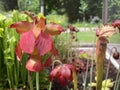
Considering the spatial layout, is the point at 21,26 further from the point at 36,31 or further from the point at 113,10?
the point at 113,10

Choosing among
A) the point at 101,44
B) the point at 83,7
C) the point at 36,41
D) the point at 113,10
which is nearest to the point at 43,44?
the point at 36,41

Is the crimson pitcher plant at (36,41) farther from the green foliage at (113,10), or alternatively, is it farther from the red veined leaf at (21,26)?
the green foliage at (113,10)

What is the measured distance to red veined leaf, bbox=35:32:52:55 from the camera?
2.31 ft

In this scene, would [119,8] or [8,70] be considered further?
[119,8]

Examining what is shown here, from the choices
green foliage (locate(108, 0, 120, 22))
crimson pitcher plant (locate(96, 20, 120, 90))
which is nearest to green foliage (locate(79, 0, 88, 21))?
green foliage (locate(108, 0, 120, 22))

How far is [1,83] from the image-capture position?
104 inches

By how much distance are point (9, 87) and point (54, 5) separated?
14.9m

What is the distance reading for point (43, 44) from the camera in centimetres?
71

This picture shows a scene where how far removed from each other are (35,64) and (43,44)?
4 centimetres

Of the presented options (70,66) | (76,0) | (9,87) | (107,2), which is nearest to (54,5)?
(76,0)

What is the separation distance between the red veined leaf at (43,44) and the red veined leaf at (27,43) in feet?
0.03

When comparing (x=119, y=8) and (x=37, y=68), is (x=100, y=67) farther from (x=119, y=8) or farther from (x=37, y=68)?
(x=119, y=8)

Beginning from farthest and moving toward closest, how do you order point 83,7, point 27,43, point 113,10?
point 83,7, point 113,10, point 27,43

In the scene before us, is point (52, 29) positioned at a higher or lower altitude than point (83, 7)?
higher
